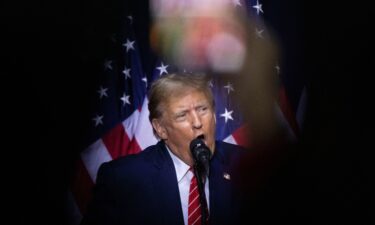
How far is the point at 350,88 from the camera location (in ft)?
8.58

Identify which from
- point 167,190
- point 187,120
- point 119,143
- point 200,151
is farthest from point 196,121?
point 119,143

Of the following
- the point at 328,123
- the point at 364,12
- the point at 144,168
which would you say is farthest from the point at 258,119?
the point at 364,12

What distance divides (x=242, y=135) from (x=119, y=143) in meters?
0.92

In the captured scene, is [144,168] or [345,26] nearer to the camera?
[144,168]

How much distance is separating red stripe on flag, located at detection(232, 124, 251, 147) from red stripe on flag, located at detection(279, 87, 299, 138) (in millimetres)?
301

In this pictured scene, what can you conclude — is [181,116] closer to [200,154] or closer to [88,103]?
[200,154]

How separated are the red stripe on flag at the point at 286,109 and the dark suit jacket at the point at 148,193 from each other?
2.09 ft

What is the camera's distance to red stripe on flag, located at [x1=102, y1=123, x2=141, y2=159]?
258 cm

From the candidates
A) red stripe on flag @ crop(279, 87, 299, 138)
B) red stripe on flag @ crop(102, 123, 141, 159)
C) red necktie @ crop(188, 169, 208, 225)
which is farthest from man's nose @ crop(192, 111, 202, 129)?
red stripe on flag @ crop(279, 87, 299, 138)

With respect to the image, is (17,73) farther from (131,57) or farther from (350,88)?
(350,88)

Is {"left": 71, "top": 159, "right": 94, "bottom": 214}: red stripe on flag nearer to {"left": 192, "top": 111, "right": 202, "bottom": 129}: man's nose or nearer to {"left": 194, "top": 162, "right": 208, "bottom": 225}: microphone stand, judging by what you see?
{"left": 192, "top": 111, "right": 202, "bottom": 129}: man's nose

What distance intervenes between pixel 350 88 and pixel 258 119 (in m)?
0.73

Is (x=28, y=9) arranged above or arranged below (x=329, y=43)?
above

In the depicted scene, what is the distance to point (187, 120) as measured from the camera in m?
2.14
